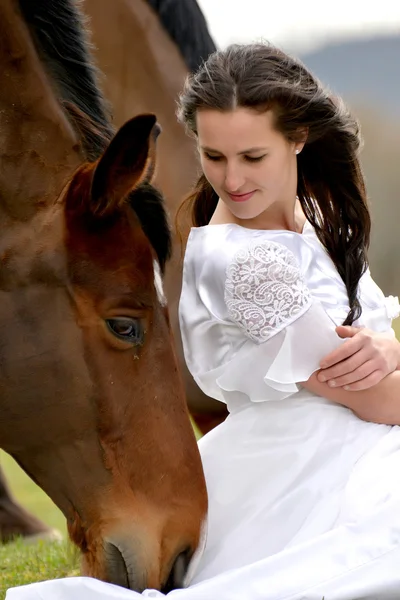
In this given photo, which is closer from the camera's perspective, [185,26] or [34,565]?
[34,565]

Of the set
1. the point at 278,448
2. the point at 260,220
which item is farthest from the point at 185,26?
the point at 278,448

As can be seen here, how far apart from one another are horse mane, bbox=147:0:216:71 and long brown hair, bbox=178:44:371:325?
4.08 ft

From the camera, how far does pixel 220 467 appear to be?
2.24 meters

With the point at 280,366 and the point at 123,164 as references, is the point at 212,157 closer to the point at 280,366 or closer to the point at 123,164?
the point at 123,164

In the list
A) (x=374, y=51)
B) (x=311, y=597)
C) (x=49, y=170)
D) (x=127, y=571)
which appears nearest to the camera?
(x=311, y=597)

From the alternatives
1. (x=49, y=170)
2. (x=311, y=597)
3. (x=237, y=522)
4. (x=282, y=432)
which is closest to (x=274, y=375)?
(x=282, y=432)

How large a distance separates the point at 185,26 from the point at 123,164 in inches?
77.7

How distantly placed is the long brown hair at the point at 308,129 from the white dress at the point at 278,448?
0.44 feet

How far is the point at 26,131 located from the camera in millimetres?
2184

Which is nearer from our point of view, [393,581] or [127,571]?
[393,581]

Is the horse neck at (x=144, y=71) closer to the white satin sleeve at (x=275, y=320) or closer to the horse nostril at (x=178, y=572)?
the white satin sleeve at (x=275, y=320)

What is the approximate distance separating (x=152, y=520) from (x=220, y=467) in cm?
29

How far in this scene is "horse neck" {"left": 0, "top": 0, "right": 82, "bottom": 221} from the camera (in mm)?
2133

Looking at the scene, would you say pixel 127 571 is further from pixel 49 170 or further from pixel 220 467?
pixel 49 170
